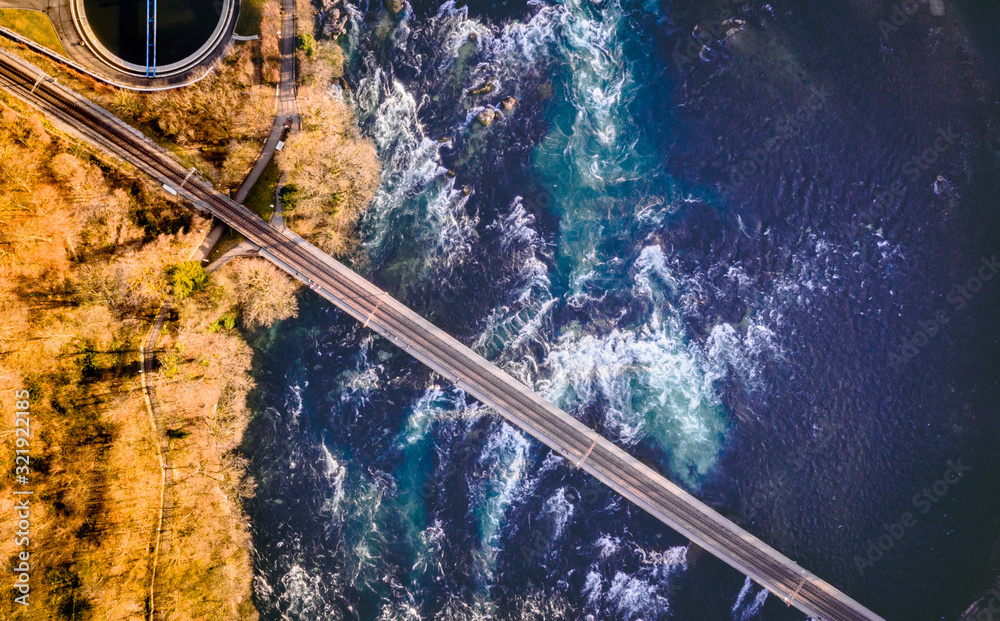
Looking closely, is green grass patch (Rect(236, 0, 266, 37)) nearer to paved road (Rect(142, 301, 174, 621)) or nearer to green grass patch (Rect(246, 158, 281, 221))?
green grass patch (Rect(246, 158, 281, 221))

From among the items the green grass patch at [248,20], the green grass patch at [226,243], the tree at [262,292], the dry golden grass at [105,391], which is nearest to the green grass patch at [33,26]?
the dry golden grass at [105,391]

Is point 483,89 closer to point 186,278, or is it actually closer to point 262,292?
point 262,292

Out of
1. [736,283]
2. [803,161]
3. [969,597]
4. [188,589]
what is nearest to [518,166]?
[736,283]

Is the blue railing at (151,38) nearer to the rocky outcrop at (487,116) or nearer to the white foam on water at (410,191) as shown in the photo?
the white foam on water at (410,191)

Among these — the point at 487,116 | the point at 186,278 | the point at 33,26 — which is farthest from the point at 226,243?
the point at 487,116

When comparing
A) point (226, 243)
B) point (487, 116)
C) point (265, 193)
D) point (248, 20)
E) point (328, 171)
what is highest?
point (248, 20)

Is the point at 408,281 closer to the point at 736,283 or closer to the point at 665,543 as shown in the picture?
the point at 736,283

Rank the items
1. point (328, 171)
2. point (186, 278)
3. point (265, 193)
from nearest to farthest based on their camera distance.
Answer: point (186, 278) → point (328, 171) → point (265, 193)
